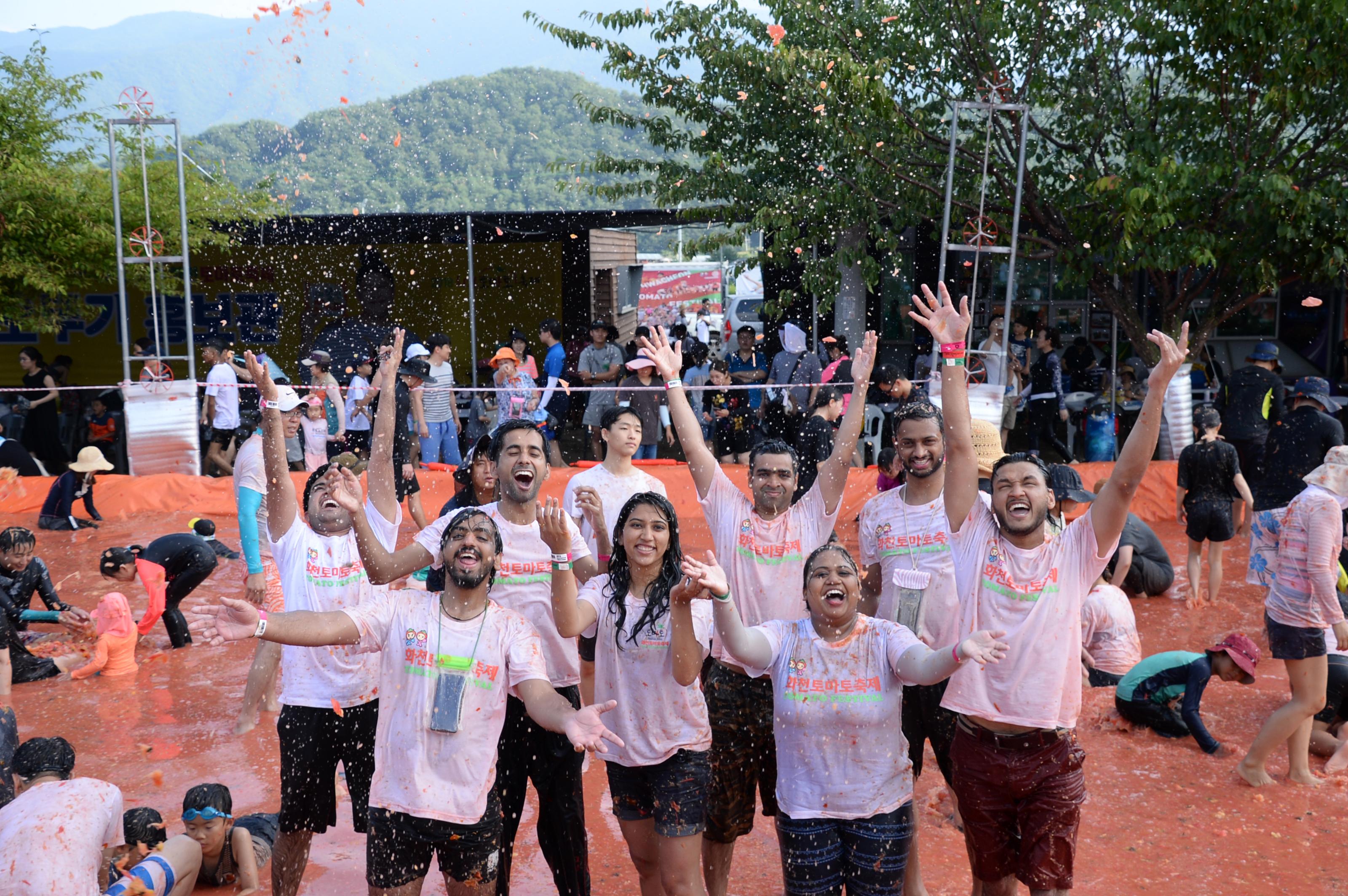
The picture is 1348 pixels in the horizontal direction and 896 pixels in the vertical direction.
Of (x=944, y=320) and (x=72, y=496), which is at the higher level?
(x=944, y=320)

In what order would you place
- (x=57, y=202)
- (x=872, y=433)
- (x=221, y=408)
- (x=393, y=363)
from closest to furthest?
(x=393, y=363), (x=221, y=408), (x=872, y=433), (x=57, y=202)

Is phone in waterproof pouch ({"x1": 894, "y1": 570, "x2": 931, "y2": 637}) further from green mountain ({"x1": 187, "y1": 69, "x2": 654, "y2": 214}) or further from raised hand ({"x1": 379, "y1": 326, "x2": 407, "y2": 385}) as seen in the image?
green mountain ({"x1": 187, "y1": 69, "x2": 654, "y2": 214})

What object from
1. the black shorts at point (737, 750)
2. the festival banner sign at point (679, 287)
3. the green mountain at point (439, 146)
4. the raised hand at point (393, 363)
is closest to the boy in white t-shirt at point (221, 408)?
the raised hand at point (393, 363)

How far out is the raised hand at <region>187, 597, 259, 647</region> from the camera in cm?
327

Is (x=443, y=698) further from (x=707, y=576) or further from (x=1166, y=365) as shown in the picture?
(x=1166, y=365)

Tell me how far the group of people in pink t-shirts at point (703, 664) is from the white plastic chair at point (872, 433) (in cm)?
786

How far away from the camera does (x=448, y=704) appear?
3418mm

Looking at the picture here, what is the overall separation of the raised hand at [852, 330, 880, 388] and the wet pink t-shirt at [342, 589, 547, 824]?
178 cm

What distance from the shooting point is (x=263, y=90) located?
116 m

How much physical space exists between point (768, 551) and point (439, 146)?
46.3 metres

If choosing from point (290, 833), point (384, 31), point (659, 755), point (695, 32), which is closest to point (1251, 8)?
point (695, 32)

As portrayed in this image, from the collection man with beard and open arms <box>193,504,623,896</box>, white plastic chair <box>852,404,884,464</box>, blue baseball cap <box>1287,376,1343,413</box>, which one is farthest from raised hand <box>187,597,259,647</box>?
white plastic chair <box>852,404,884,464</box>

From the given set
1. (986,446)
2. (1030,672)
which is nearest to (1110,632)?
(986,446)

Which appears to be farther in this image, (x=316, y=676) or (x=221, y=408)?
(x=221, y=408)
